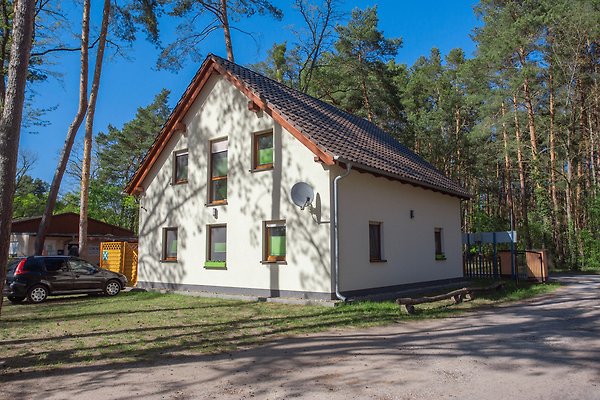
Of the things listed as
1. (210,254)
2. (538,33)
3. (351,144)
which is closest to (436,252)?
(351,144)

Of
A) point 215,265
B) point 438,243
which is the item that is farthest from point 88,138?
point 438,243

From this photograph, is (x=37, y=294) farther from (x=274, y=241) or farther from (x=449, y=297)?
(x=449, y=297)

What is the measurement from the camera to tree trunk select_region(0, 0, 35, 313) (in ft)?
21.5

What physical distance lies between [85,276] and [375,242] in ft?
32.6

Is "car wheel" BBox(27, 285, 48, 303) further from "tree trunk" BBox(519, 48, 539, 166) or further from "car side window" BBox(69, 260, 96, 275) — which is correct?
"tree trunk" BBox(519, 48, 539, 166)

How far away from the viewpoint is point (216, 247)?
14.7 meters

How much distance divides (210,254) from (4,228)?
8.56 metres

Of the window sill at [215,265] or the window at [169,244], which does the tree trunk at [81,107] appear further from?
the window sill at [215,265]

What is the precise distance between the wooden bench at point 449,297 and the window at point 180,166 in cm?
917

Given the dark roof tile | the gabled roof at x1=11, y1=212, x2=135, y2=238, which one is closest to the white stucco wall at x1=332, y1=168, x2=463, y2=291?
the dark roof tile

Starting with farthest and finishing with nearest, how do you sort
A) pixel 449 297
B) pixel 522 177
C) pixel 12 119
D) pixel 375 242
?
pixel 522 177
pixel 375 242
pixel 449 297
pixel 12 119

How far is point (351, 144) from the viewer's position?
1388cm

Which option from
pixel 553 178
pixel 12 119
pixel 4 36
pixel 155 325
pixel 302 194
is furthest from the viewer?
pixel 553 178

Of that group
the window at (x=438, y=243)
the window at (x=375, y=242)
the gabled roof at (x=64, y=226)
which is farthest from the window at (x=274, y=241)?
the gabled roof at (x=64, y=226)
